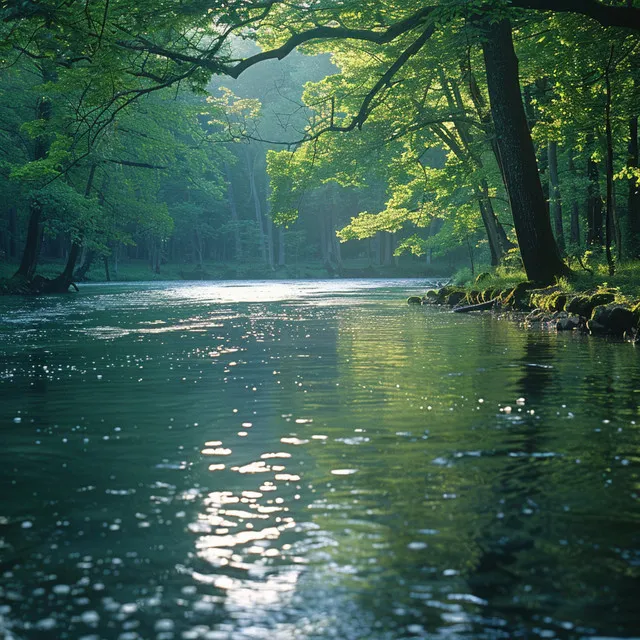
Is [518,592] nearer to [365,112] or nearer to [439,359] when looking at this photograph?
[439,359]

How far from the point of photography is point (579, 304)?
1786 centimetres

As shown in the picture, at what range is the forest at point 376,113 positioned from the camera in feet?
58.2

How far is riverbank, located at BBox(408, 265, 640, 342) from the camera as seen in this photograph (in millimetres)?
16172

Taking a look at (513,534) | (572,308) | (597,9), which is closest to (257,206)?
(572,308)

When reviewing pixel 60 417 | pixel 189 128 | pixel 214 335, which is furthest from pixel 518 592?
pixel 189 128

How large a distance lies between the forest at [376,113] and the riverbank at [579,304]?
35.7 inches

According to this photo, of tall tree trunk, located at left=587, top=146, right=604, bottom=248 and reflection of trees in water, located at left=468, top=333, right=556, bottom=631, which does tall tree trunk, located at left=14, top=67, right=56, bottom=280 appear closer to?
tall tree trunk, located at left=587, top=146, right=604, bottom=248

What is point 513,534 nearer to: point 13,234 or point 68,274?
point 68,274

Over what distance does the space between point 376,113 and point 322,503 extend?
2550cm

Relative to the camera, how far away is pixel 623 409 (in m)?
8.20

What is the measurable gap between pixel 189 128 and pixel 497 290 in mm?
24007

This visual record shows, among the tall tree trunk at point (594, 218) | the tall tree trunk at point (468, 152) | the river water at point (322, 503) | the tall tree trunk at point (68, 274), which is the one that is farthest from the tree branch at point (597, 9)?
the tall tree trunk at point (68, 274)

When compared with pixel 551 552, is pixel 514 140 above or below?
above

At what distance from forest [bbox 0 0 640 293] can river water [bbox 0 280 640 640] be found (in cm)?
557
